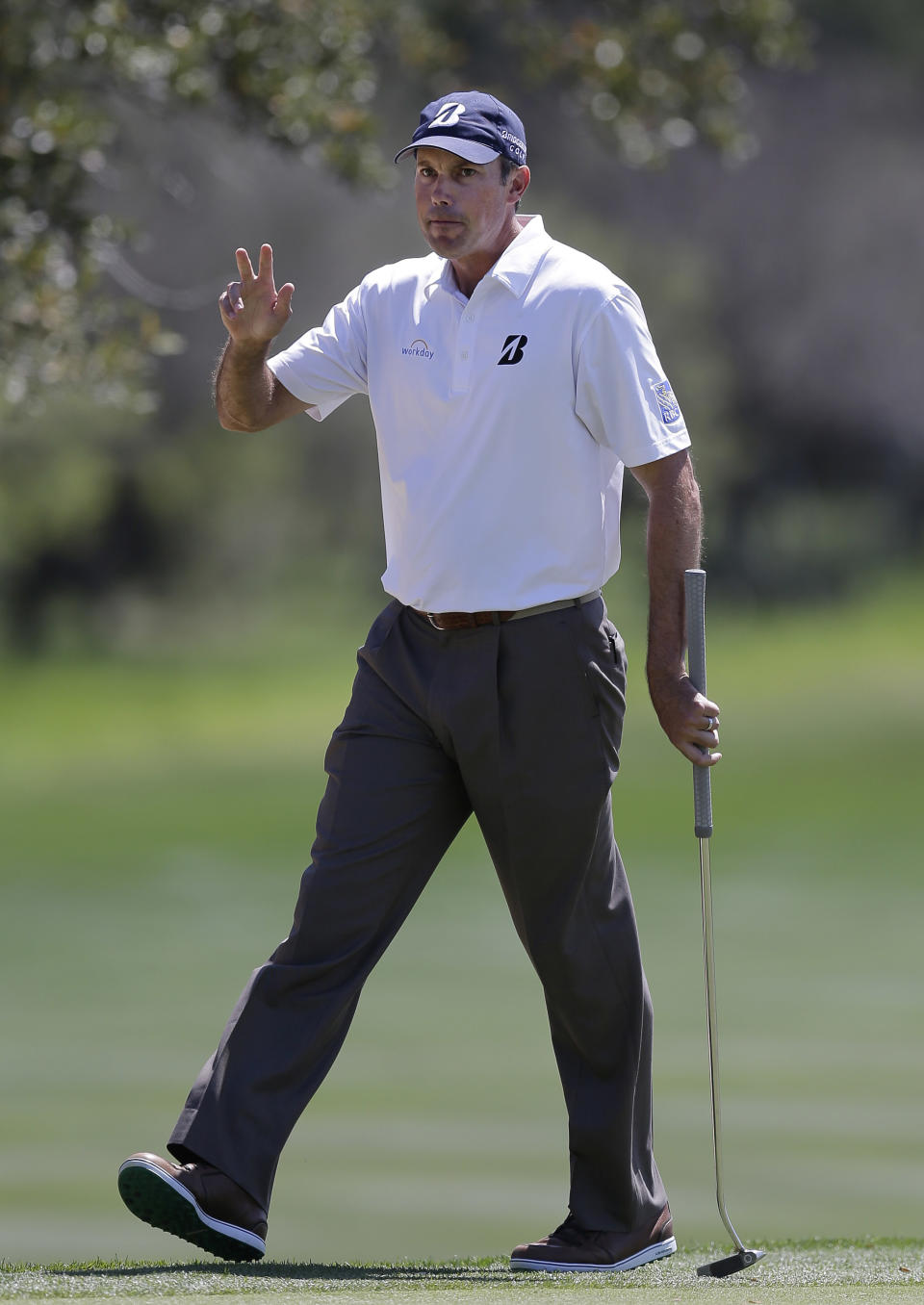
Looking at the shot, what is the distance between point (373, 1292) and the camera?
3.50m

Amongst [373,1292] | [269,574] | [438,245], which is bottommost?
[373,1292]

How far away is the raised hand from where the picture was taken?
13.1ft

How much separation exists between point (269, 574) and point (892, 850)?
301 inches

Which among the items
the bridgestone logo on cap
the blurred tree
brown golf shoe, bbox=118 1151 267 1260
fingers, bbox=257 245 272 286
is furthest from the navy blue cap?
the blurred tree

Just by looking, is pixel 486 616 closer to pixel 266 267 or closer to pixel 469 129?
pixel 266 267

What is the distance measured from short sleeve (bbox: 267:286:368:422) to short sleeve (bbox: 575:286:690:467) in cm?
45

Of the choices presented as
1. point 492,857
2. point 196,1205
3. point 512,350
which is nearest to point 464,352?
point 512,350

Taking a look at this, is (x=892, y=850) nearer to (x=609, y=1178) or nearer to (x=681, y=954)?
(x=681, y=954)

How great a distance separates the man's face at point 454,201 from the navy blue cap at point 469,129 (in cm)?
2

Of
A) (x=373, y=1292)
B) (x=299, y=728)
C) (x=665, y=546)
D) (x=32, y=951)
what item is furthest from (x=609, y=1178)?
(x=299, y=728)

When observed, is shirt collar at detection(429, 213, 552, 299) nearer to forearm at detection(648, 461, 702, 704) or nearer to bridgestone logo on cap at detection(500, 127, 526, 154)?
bridgestone logo on cap at detection(500, 127, 526, 154)

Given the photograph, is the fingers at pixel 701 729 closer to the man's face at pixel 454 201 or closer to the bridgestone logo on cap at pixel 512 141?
the man's face at pixel 454 201

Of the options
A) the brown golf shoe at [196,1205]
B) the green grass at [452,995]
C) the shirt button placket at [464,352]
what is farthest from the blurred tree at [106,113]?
the brown golf shoe at [196,1205]

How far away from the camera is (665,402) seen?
3.93m
